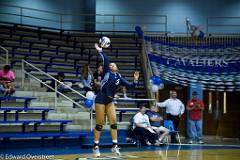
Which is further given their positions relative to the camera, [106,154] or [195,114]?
[195,114]

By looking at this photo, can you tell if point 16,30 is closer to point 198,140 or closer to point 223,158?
point 198,140

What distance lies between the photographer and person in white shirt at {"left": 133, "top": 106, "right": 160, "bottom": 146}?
48.4ft

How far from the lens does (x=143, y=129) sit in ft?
48.3

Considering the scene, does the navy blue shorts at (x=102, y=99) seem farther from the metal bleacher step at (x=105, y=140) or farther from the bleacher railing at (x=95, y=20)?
the bleacher railing at (x=95, y=20)

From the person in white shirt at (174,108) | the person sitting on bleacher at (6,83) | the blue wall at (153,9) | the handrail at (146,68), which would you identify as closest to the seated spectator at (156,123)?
the person in white shirt at (174,108)

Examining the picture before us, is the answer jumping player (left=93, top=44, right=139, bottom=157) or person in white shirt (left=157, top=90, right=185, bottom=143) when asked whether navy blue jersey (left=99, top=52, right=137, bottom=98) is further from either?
person in white shirt (left=157, top=90, right=185, bottom=143)

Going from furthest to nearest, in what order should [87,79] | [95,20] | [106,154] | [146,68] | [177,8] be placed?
[177,8] < [95,20] < [146,68] < [87,79] < [106,154]

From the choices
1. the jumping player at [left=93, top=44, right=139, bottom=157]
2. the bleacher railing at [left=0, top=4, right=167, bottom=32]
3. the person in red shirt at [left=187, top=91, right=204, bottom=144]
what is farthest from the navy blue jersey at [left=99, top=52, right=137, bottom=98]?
the bleacher railing at [left=0, top=4, right=167, bottom=32]

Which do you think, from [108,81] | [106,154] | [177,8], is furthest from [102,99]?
[177,8]

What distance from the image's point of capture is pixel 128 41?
22594 mm

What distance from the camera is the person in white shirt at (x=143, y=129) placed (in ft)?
48.4

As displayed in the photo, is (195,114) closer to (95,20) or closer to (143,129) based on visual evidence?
(143,129)

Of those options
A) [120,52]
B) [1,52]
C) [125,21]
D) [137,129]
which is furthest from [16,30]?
[137,129]

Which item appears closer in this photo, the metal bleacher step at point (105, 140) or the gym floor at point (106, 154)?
the gym floor at point (106, 154)
